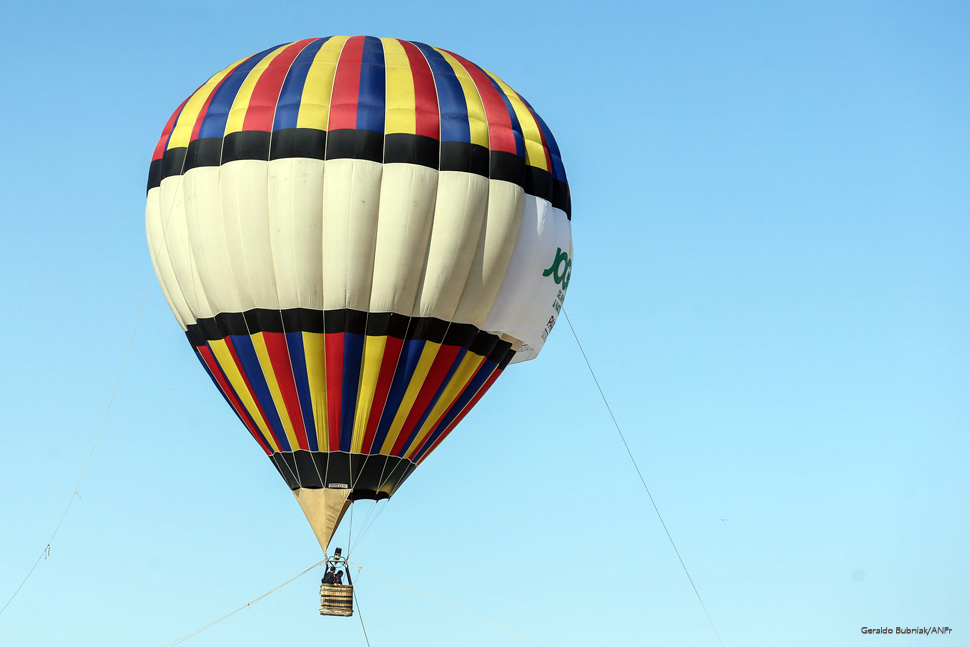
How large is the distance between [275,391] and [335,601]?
120 inches

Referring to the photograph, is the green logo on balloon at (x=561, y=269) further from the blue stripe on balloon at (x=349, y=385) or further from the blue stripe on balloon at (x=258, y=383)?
the blue stripe on balloon at (x=258, y=383)

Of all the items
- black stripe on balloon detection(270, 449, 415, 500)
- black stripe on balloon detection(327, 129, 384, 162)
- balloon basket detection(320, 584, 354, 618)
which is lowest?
balloon basket detection(320, 584, 354, 618)

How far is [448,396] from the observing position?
22.0 metres

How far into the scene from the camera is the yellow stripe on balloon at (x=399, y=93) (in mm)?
20905

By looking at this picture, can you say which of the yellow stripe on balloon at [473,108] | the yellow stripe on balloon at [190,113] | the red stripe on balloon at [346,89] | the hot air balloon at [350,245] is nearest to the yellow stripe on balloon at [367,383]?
the hot air balloon at [350,245]

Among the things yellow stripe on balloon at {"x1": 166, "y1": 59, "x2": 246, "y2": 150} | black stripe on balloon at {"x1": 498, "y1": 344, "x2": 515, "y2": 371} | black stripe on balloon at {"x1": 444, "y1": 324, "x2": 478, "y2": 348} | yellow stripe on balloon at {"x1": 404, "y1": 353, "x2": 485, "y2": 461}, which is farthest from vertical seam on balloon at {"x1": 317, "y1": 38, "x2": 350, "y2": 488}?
black stripe on balloon at {"x1": 498, "y1": 344, "x2": 515, "y2": 371}

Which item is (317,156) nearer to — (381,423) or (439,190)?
(439,190)

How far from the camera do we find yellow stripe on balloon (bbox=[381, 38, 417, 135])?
2090 centimetres

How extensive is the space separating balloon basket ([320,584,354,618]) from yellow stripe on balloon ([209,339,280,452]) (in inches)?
87.7

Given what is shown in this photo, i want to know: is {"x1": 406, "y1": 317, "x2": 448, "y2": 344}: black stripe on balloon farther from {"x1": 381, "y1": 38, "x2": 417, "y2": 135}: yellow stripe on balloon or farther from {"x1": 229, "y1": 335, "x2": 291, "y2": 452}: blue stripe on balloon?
{"x1": 381, "y1": 38, "x2": 417, "y2": 135}: yellow stripe on balloon

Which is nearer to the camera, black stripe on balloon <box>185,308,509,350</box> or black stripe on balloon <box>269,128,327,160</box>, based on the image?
black stripe on balloon <box>269,128,327,160</box>

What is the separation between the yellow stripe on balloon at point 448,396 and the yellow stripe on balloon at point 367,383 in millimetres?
891

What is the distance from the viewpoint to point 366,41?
22.4 metres

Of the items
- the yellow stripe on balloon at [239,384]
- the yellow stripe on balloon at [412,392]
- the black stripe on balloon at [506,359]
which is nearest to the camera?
the yellow stripe on balloon at [412,392]
